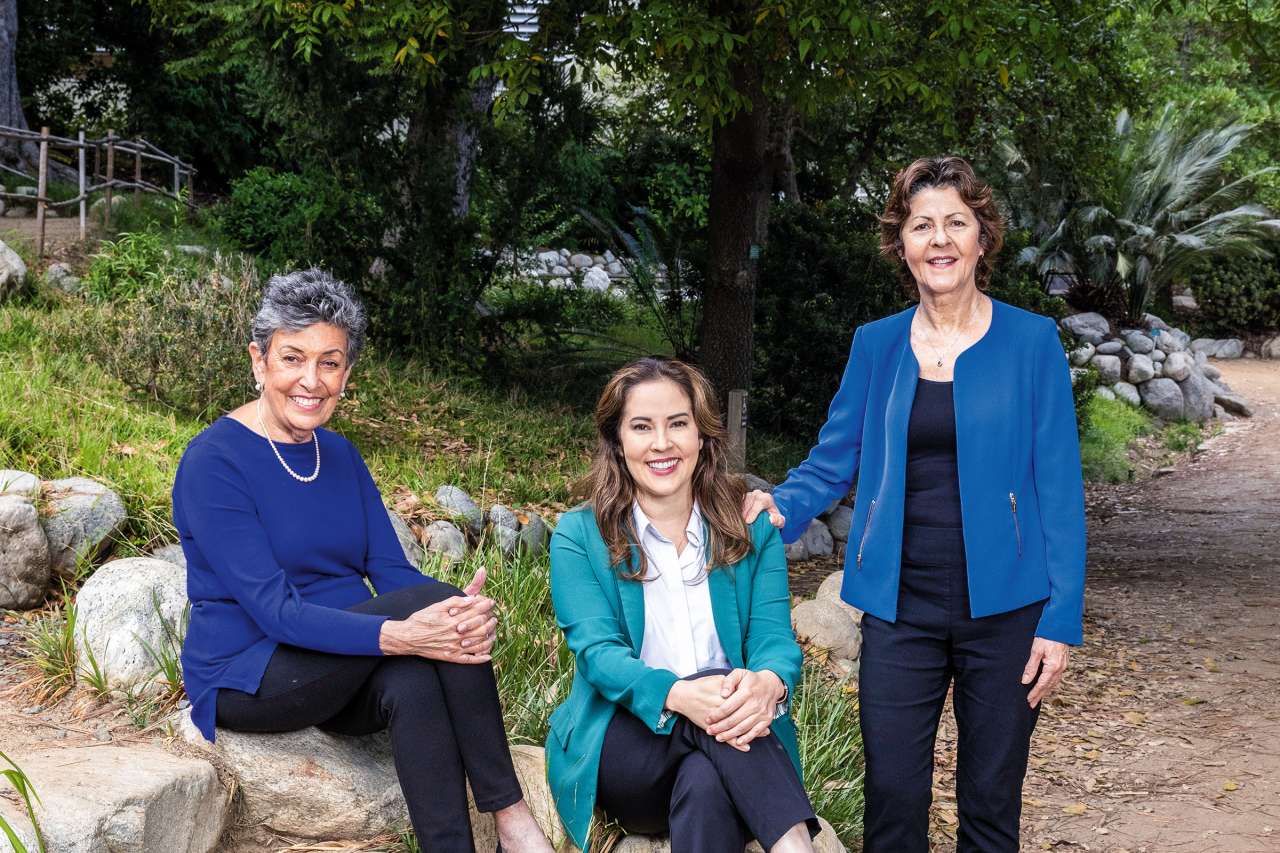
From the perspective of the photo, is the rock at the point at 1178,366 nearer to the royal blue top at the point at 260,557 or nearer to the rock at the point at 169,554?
the rock at the point at 169,554

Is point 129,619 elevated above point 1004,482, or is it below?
below

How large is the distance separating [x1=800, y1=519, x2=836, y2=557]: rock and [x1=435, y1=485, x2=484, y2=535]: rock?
117 inches

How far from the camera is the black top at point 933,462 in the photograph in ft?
9.17

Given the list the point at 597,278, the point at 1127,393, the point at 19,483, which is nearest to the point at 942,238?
the point at 19,483

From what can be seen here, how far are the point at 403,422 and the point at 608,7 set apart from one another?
9.41ft

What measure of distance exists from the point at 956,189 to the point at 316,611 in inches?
72.1

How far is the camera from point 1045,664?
2762 millimetres

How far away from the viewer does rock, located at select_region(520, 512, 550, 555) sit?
6.15 metres

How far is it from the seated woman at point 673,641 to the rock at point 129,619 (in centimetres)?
153

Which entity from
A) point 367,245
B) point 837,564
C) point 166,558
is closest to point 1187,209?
point 837,564

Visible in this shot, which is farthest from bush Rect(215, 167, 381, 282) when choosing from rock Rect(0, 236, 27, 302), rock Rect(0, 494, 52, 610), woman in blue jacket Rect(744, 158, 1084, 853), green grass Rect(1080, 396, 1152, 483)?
green grass Rect(1080, 396, 1152, 483)

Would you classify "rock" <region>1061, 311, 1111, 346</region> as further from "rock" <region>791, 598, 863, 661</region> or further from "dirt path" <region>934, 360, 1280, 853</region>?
"rock" <region>791, 598, 863, 661</region>

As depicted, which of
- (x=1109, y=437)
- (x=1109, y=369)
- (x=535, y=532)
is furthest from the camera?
(x=1109, y=369)

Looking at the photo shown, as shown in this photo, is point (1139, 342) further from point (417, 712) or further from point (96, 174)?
Answer: point (417, 712)
